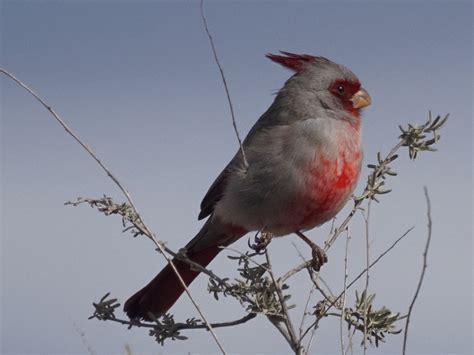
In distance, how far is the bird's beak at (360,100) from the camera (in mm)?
3531

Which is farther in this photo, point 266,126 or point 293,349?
point 266,126

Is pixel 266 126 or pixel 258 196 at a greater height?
pixel 266 126

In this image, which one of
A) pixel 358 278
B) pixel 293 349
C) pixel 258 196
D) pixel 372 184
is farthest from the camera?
pixel 258 196

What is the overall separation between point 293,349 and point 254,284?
29cm

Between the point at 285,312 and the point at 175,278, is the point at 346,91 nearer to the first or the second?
the point at 175,278

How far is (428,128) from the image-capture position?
2.81 metres

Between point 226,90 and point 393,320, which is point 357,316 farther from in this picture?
point 226,90

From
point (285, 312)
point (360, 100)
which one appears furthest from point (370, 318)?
point (360, 100)

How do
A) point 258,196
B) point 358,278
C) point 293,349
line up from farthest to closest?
point 258,196 → point 358,278 → point 293,349

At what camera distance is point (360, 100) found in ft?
11.6

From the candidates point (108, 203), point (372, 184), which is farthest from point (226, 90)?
point (372, 184)

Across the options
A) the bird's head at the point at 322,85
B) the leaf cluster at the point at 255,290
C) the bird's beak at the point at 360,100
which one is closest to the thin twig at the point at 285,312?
the leaf cluster at the point at 255,290

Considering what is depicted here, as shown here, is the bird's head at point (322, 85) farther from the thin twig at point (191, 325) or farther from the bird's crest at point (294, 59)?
the thin twig at point (191, 325)

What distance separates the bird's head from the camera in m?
3.49
